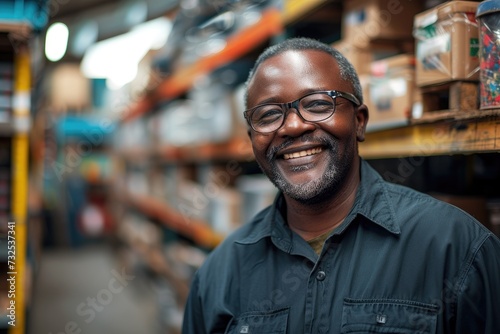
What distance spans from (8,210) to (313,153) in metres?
2.25

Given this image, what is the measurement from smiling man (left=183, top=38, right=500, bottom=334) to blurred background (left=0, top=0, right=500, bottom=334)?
0.27 m

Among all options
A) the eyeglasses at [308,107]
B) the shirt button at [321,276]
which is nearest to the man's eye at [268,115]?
the eyeglasses at [308,107]

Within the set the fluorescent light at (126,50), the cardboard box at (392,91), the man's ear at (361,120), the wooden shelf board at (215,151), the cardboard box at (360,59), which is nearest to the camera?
the man's ear at (361,120)

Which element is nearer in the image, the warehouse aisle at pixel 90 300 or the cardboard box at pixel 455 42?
the cardboard box at pixel 455 42

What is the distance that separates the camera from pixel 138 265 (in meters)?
6.98

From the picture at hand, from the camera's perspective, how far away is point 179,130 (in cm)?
479

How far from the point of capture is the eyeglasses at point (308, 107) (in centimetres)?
149

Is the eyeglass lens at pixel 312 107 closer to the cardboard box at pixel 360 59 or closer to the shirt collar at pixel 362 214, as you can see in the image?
the shirt collar at pixel 362 214

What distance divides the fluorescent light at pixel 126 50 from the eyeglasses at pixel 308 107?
5.59 m

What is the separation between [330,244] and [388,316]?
0.24 meters

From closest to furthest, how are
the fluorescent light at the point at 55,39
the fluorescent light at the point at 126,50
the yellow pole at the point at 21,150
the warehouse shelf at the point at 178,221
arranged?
1. the yellow pole at the point at 21,150
2. the warehouse shelf at the point at 178,221
3. the fluorescent light at the point at 55,39
4. the fluorescent light at the point at 126,50

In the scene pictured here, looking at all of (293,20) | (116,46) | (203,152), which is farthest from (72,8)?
(293,20)

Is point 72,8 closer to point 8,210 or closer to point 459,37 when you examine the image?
point 8,210

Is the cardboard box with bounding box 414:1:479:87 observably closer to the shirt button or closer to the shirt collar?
the shirt collar
